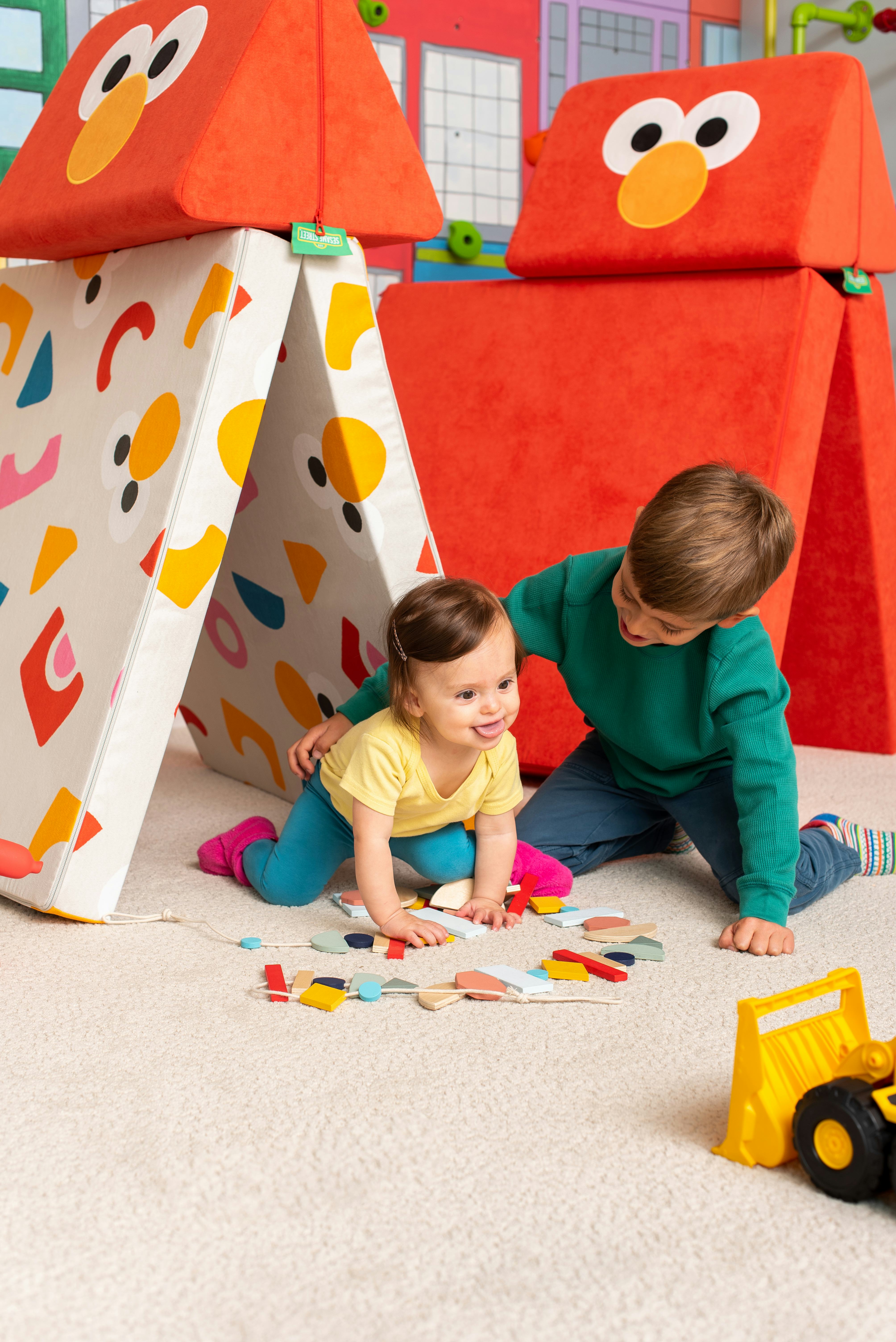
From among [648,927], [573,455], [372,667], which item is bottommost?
[648,927]

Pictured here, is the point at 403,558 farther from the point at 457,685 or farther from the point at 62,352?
the point at 62,352

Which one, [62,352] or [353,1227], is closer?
[353,1227]

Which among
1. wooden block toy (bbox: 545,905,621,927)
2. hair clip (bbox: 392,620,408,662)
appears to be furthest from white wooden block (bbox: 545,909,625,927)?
hair clip (bbox: 392,620,408,662)

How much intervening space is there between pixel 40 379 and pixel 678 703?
3.05 feet

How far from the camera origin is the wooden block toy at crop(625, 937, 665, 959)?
1.18 m

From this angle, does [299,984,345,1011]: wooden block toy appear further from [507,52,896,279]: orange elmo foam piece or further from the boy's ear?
[507,52,896,279]: orange elmo foam piece

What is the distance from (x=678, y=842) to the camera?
5.21 feet

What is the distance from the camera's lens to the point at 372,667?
1432mm

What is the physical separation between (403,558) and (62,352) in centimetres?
54

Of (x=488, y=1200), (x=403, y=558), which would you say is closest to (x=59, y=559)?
(x=403, y=558)

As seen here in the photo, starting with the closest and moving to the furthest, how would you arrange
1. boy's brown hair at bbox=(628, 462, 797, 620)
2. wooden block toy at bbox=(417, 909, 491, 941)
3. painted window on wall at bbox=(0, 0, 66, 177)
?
boy's brown hair at bbox=(628, 462, 797, 620)
wooden block toy at bbox=(417, 909, 491, 941)
painted window on wall at bbox=(0, 0, 66, 177)

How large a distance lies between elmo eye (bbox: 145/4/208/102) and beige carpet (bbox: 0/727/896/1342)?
97cm

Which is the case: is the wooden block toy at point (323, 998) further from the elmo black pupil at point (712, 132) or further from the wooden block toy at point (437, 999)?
the elmo black pupil at point (712, 132)

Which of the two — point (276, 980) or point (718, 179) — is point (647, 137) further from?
point (276, 980)
